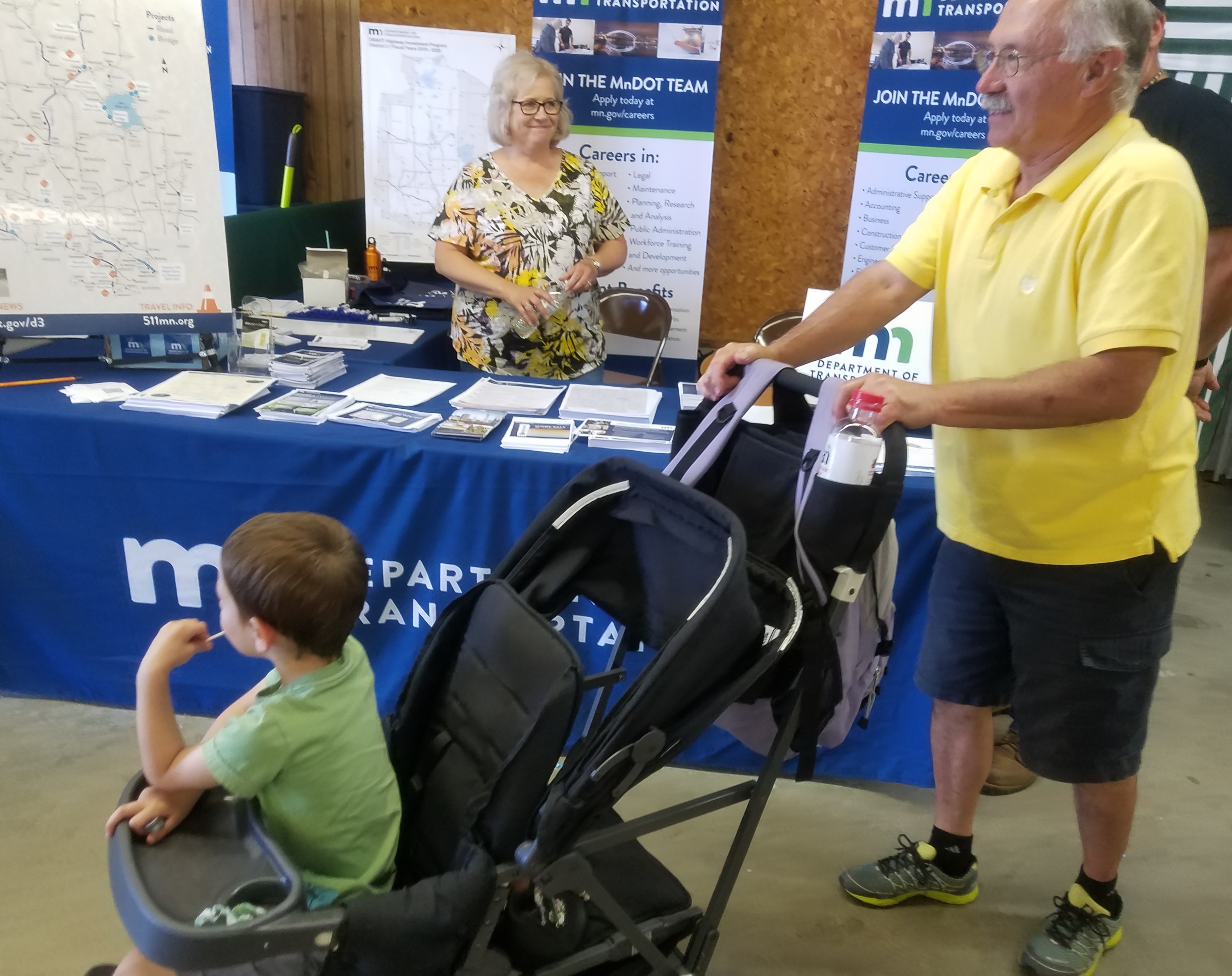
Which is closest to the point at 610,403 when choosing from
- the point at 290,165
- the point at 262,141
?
the point at 290,165

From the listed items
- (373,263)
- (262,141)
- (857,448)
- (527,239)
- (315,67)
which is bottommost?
(373,263)

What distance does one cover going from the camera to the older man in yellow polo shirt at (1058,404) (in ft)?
4.02

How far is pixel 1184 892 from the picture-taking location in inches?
77.0

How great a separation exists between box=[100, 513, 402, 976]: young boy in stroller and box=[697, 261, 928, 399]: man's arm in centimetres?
76

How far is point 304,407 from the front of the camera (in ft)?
7.18

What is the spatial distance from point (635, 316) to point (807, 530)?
2545mm

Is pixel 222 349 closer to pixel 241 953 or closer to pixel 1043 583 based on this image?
pixel 241 953

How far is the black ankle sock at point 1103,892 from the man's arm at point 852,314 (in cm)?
111

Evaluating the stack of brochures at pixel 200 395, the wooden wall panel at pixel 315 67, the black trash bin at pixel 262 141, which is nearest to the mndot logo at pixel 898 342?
the stack of brochures at pixel 200 395

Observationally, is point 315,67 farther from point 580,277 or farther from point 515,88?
point 580,277

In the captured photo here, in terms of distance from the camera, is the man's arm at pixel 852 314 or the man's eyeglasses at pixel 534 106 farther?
the man's eyeglasses at pixel 534 106

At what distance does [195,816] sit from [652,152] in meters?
3.59

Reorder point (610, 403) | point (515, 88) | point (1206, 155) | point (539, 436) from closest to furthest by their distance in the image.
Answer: point (1206, 155) → point (539, 436) → point (610, 403) → point (515, 88)

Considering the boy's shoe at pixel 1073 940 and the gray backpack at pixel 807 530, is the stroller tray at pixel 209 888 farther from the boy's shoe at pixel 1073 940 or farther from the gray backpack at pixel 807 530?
the boy's shoe at pixel 1073 940
